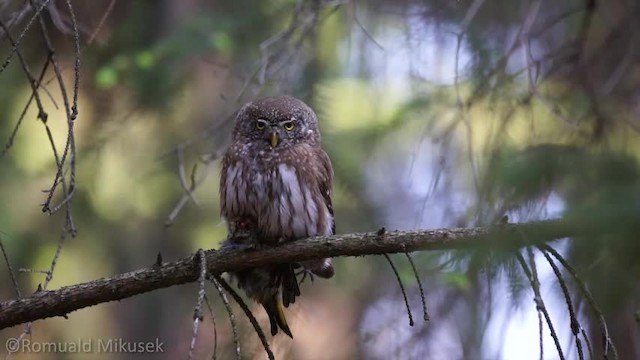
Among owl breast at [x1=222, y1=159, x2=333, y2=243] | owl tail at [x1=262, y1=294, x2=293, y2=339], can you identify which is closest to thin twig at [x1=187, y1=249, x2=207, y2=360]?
owl breast at [x1=222, y1=159, x2=333, y2=243]

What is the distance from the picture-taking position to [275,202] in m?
3.17

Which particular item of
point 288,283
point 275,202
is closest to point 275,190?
point 275,202

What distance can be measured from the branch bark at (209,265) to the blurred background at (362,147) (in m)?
0.10

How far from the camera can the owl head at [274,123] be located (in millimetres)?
3385

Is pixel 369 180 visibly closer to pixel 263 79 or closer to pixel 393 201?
pixel 393 201

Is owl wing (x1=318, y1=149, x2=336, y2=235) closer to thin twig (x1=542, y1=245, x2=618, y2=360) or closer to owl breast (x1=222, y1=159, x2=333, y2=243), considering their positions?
owl breast (x1=222, y1=159, x2=333, y2=243)

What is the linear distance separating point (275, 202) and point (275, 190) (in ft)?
0.20

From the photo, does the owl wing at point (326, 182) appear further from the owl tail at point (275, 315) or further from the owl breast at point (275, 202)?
the owl tail at point (275, 315)

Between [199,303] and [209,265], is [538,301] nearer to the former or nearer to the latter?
[199,303]

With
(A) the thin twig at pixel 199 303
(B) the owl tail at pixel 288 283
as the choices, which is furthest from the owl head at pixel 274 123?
(A) the thin twig at pixel 199 303

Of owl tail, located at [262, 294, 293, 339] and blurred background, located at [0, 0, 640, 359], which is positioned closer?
blurred background, located at [0, 0, 640, 359]

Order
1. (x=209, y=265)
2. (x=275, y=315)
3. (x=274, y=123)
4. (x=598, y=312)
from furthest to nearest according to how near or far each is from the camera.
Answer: (x=274, y=123) → (x=275, y=315) → (x=209, y=265) → (x=598, y=312)

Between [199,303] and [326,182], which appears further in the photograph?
[326,182]

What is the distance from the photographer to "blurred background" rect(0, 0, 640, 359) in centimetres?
216
